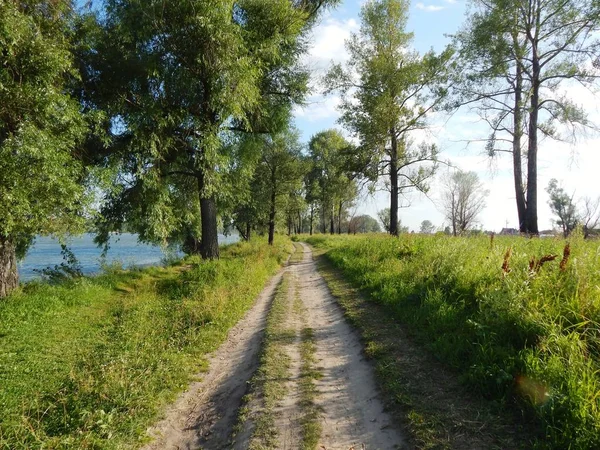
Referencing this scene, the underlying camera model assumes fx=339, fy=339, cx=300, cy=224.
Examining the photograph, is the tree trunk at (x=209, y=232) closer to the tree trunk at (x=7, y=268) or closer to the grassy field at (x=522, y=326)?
the tree trunk at (x=7, y=268)

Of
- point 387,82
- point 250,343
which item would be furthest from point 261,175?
point 250,343

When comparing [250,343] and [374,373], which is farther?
[250,343]

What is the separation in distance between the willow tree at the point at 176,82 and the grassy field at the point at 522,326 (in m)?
8.09

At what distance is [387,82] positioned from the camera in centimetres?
1734

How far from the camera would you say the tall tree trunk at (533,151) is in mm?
14203

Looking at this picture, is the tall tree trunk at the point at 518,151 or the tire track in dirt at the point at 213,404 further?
the tall tree trunk at the point at 518,151

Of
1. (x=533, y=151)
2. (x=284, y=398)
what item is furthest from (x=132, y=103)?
(x=533, y=151)

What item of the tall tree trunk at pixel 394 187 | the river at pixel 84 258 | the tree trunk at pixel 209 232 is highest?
the tall tree trunk at pixel 394 187

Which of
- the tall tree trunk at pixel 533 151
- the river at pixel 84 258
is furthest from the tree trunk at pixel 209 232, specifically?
the tall tree trunk at pixel 533 151

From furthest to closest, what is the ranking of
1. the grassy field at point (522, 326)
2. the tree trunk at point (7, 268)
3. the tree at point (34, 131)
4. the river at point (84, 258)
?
the river at point (84, 258) < the tree trunk at point (7, 268) < the tree at point (34, 131) < the grassy field at point (522, 326)

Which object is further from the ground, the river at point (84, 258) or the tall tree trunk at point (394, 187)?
the tall tree trunk at point (394, 187)

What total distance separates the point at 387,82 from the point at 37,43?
47.7 ft

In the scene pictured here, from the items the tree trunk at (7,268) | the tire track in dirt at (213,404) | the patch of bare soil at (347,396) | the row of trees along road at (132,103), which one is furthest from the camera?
the tree trunk at (7,268)

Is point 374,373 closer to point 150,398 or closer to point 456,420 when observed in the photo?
point 456,420
